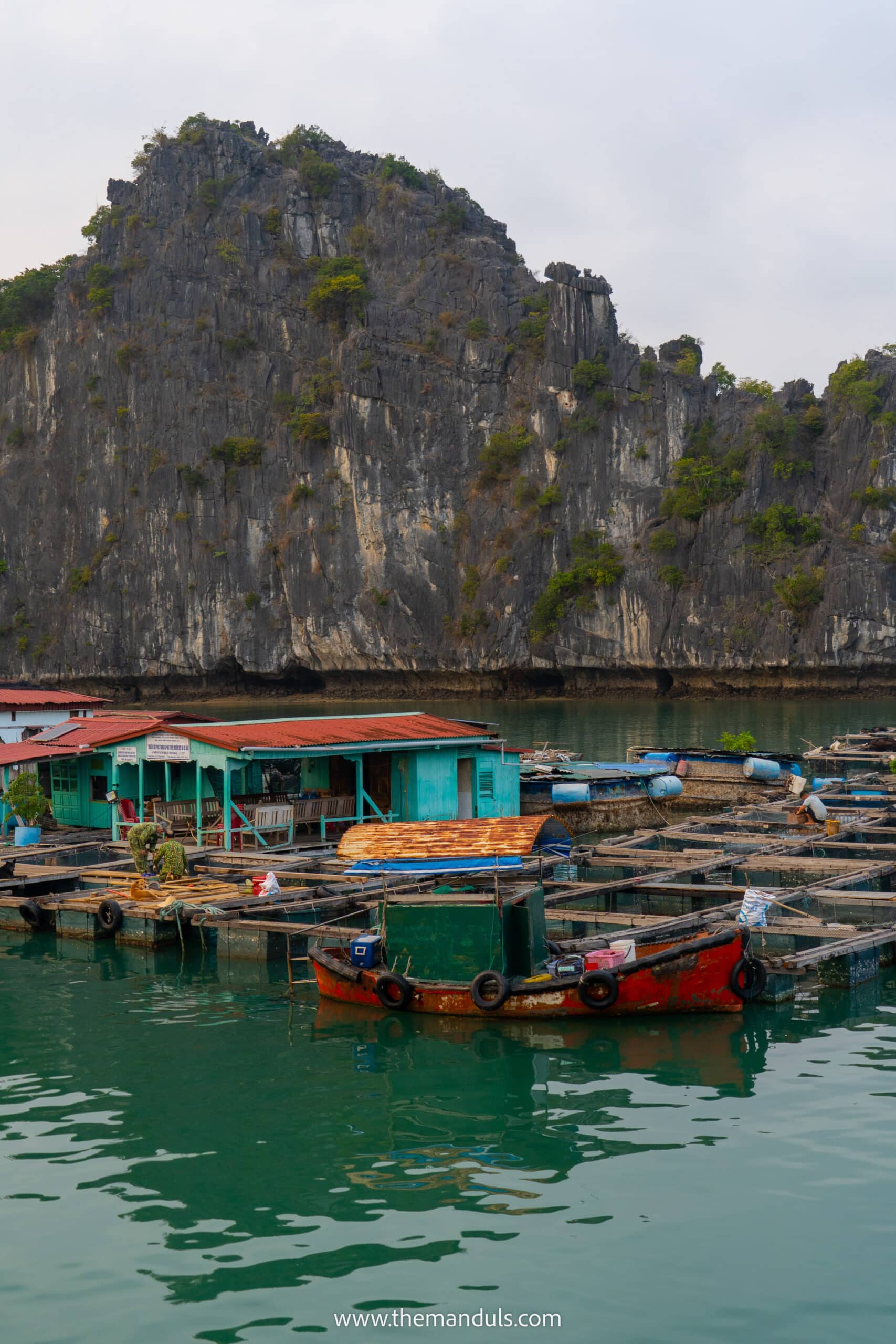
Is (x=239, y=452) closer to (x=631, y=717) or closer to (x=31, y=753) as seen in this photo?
(x=631, y=717)

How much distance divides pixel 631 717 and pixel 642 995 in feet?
183

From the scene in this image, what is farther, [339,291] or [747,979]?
[339,291]

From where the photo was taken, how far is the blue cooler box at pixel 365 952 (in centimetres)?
1608

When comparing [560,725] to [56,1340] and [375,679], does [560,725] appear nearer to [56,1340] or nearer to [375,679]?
[375,679]

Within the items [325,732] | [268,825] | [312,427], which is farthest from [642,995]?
[312,427]

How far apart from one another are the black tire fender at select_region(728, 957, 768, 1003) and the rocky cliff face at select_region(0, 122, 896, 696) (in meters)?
70.3

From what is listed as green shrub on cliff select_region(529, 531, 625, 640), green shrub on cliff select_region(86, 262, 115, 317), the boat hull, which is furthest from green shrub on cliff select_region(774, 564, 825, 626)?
the boat hull

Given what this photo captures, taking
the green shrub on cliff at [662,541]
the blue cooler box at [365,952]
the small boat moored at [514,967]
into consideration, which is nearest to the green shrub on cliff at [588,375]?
the green shrub on cliff at [662,541]

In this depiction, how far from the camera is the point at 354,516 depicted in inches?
3875

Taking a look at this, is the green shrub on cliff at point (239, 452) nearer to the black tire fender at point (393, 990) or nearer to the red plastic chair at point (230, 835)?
the red plastic chair at point (230, 835)

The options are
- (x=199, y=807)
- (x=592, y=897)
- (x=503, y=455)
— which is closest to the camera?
(x=592, y=897)

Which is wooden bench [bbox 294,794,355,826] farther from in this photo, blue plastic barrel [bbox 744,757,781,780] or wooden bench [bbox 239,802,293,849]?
blue plastic barrel [bbox 744,757,781,780]

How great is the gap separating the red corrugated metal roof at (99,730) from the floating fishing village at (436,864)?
0.10m

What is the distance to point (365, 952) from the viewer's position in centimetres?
1606
